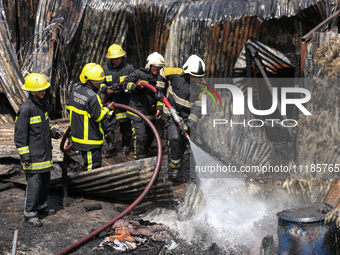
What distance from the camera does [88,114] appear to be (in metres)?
5.58

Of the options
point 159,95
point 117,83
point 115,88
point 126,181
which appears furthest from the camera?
point 117,83

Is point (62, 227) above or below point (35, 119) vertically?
below

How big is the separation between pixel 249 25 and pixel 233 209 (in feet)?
12.2

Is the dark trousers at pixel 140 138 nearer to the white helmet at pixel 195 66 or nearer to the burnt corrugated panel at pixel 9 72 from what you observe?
the white helmet at pixel 195 66

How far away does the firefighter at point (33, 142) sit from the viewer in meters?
4.95

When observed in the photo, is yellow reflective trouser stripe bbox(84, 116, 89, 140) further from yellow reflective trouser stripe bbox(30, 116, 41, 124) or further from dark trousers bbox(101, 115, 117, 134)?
yellow reflective trouser stripe bbox(30, 116, 41, 124)

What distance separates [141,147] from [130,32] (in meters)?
3.25

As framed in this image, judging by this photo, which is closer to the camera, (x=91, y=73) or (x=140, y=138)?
(x=91, y=73)

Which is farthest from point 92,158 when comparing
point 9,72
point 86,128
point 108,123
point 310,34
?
point 310,34

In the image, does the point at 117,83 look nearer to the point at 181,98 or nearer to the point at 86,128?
the point at 181,98

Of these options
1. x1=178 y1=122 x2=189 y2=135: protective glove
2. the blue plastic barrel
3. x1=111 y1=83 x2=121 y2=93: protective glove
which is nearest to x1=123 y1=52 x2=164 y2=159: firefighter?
x1=111 y1=83 x2=121 y2=93: protective glove

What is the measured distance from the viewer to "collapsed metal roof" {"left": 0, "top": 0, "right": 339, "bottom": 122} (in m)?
7.30

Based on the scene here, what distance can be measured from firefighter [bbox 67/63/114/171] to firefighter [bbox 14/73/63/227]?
1.73ft

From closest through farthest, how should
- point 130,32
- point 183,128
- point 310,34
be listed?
1. point 183,128
2. point 310,34
3. point 130,32
